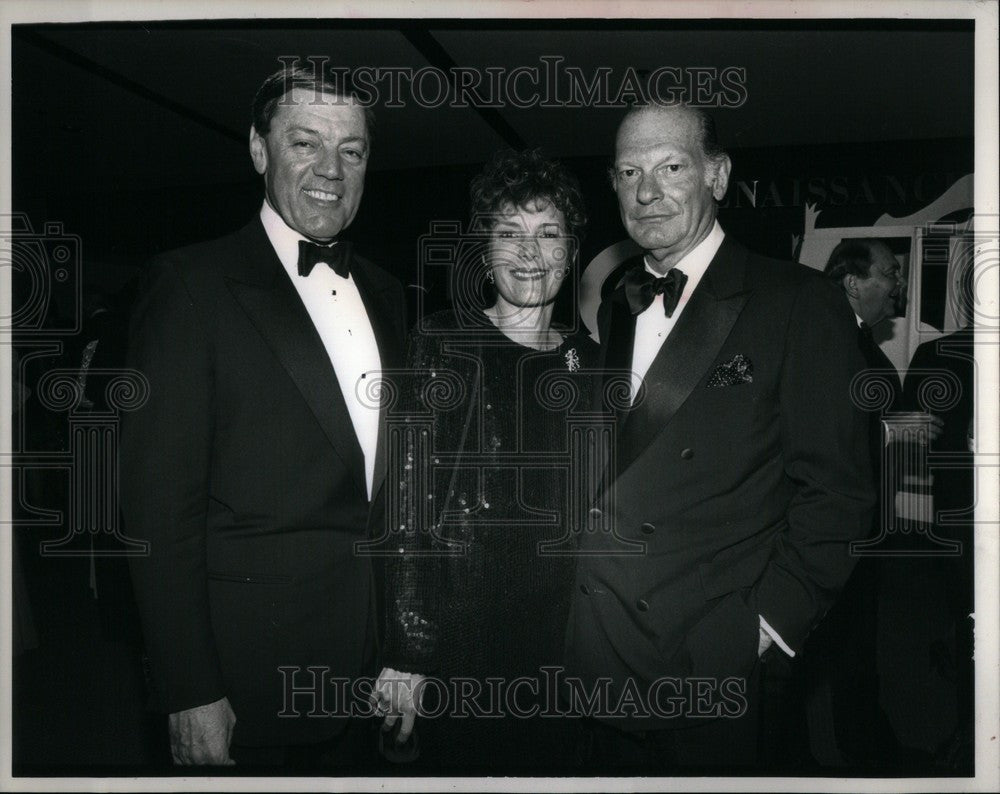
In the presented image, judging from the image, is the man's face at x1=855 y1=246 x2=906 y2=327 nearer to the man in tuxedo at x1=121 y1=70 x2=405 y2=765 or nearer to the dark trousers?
the dark trousers

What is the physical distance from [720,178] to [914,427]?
816 mm

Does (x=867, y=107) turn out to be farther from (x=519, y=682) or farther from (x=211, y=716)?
(x=211, y=716)

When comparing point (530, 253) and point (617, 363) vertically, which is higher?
point (530, 253)

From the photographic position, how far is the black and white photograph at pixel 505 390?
2.02 meters

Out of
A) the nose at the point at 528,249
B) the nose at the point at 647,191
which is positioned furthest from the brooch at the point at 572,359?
the nose at the point at 647,191

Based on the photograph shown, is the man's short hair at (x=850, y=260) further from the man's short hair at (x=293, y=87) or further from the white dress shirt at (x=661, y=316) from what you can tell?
the man's short hair at (x=293, y=87)

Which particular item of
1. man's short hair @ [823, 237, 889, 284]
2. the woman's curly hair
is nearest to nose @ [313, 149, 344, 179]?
the woman's curly hair

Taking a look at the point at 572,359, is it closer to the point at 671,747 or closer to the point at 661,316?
the point at 661,316

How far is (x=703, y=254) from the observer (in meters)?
2.08

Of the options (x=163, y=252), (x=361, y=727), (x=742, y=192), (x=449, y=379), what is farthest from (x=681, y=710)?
(x=163, y=252)

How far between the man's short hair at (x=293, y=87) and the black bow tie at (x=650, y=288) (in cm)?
75

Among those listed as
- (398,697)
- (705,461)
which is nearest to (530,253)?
(705,461)

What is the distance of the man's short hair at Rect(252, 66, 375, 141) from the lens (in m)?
2.08

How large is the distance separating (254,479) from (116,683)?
2.15ft
